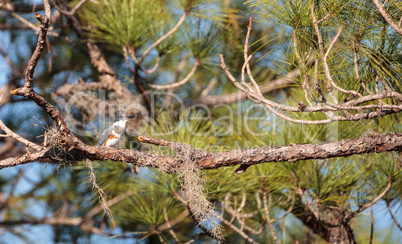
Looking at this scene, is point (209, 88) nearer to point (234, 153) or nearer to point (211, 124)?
point (211, 124)

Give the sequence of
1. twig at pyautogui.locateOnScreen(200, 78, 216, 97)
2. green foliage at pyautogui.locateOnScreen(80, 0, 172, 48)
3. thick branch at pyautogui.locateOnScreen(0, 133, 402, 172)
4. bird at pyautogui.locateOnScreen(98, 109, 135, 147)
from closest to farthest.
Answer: thick branch at pyautogui.locateOnScreen(0, 133, 402, 172)
bird at pyautogui.locateOnScreen(98, 109, 135, 147)
green foliage at pyautogui.locateOnScreen(80, 0, 172, 48)
twig at pyautogui.locateOnScreen(200, 78, 216, 97)

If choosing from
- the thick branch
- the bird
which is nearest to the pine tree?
the thick branch

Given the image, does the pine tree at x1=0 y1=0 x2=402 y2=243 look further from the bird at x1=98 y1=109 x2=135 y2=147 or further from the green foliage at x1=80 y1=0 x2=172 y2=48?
the bird at x1=98 y1=109 x2=135 y2=147

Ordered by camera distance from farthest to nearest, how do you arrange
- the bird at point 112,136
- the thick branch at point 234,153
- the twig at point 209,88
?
the twig at point 209,88
the bird at point 112,136
the thick branch at point 234,153

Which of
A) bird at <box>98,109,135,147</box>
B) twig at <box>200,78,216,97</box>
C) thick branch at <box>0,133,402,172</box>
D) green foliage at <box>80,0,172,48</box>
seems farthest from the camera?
twig at <box>200,78,216,97</box>

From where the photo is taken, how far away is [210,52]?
2225 millimetres

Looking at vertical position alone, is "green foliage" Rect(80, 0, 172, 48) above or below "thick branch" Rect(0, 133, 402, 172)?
above

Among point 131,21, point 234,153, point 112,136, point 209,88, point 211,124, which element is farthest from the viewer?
point 209,88

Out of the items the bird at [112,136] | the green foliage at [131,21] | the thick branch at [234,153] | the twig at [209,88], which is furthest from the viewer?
the twig at [209,88]

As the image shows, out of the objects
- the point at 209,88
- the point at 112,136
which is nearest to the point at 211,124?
the point at 209,88

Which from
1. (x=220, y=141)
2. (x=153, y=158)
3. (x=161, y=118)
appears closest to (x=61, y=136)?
(x=153, y=158)

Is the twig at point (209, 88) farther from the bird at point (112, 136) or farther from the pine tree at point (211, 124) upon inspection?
the bird at point (112, 136)

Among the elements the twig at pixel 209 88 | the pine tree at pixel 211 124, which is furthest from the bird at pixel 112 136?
the twig at pixel 209 88

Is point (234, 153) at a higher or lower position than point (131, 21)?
lower
